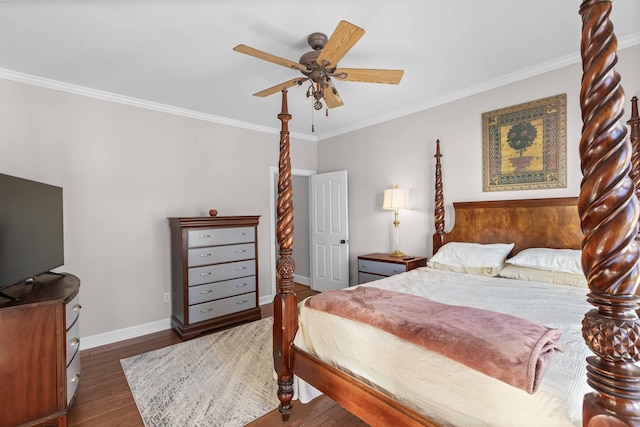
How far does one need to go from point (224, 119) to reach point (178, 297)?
7.79 feet

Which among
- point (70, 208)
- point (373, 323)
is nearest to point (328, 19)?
point (373, 323)

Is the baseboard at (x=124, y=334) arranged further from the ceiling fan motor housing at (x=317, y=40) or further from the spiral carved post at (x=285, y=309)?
the ceiling fan motor housing at (x=317, y=40)

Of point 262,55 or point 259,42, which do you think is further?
point 259,42

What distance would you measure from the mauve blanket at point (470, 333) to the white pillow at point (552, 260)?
1.34 metres

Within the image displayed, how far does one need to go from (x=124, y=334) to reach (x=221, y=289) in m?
1.11

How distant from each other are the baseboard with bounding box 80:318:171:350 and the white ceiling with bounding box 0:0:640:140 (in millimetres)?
2549

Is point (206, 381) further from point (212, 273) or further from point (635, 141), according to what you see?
point (635, 141)

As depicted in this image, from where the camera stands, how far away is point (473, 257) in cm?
280

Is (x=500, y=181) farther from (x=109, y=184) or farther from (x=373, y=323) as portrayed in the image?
(x=109, y=184)

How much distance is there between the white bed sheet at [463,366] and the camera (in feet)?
3.29

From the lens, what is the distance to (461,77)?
3.00m

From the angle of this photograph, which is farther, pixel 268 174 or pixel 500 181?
pixel 268 174

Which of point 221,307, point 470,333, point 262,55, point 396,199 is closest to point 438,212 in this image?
point 396,199

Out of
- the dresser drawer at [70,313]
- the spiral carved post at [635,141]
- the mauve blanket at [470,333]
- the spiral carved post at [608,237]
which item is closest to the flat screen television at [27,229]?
the dresser drawer at [70,313]
